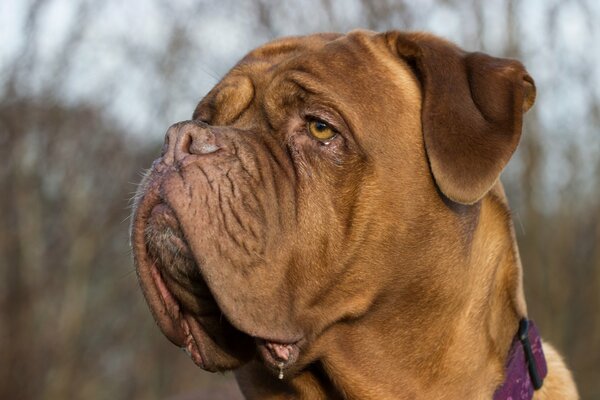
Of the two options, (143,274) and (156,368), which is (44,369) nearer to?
(156,368)

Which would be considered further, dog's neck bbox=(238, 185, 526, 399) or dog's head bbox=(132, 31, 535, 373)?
dog's neck bbox=(238, 185, 526, 399)

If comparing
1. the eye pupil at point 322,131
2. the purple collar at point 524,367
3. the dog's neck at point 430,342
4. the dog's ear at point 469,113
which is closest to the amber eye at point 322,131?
the eye pupil at point 322,131

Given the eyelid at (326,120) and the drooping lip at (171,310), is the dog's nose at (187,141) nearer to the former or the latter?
the drooping lip at (171,310)

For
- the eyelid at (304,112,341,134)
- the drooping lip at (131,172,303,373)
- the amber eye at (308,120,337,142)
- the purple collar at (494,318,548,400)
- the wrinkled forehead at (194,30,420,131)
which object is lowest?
the purple collar at (494,318,548,400)

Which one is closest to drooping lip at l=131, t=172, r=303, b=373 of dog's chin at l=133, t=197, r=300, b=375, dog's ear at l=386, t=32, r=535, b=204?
dog's chin at l=133, t=197, r=300, b=375

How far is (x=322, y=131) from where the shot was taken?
3.52m

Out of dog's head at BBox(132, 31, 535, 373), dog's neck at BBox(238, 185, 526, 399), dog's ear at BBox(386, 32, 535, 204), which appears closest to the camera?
dog's head at BBox(132, 31, 535, 373)

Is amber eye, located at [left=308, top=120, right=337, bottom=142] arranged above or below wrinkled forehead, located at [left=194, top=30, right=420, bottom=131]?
below

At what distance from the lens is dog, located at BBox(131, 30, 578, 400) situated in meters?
3.28

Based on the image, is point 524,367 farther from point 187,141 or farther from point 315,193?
point 187,141

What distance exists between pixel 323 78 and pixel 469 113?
1.85 ft

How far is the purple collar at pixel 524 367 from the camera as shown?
3.64 meters

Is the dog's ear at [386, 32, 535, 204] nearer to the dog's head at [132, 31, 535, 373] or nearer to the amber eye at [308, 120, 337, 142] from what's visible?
the dog's head at [132, 31, 535, 373]

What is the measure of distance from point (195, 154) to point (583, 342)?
12.1 metres
